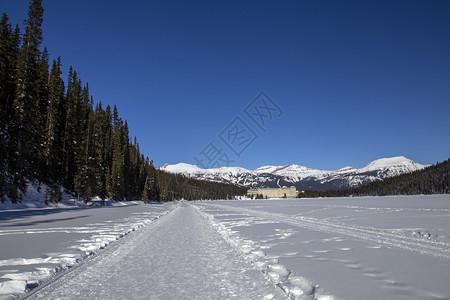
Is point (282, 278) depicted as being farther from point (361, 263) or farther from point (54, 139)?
point (54, 139)

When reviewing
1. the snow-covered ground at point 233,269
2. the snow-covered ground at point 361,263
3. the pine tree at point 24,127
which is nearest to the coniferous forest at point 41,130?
the pine tree at point 24,127

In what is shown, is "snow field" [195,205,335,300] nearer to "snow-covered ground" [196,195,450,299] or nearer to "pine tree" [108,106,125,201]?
"snow-covered ground" [196,195,450,299]

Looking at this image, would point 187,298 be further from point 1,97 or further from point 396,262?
point 1,97

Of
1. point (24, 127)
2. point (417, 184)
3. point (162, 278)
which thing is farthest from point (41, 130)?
point (417, 184)

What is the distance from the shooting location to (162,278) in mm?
4871

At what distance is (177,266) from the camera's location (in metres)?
5.74

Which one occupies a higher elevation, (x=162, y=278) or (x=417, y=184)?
(x=417, y=184)

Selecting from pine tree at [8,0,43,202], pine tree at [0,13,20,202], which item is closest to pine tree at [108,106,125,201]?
pine tree at [8,0,43,202]

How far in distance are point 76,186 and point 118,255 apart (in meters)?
40.1

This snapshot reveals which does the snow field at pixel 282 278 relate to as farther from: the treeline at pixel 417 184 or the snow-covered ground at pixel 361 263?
the treeline at pixel 417 184

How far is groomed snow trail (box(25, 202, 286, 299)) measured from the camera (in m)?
4.06

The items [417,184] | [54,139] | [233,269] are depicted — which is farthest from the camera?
[417,184]

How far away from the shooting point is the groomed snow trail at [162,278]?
160 inches

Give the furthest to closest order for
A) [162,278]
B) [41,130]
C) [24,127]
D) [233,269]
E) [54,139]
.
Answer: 1. [54,139]
2. [41,130]
3. [24,127]
4. [233,269]
5. [162,278]
